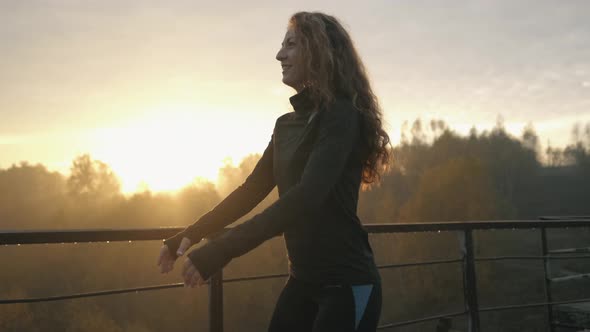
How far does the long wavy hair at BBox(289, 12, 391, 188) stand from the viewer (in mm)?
1582

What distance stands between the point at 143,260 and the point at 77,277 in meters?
7.02

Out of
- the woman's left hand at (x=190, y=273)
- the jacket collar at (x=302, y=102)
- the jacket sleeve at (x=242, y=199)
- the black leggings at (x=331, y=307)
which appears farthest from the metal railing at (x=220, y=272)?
the woman's left hand at (x=190, y=273)

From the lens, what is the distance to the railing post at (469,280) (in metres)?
3.66

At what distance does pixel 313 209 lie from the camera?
1.34m

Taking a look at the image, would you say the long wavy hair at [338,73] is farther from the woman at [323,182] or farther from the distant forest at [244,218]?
the distant forest at [244,218]

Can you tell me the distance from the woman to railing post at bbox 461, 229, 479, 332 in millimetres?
2141

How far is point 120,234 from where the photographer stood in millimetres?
2184

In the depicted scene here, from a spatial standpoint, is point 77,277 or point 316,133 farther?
point 77,277

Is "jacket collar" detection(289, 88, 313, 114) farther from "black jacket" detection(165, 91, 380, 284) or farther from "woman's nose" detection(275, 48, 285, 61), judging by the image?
"woman's nose" detection(275, 48, 285, 61)

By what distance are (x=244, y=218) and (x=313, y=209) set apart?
5060 cm

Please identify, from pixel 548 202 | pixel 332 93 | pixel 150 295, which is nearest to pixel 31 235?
pixel 332 93

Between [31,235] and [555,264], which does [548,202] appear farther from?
[31,235]

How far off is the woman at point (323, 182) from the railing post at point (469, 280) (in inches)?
84.3

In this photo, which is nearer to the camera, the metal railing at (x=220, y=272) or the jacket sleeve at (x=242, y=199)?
the jacket sleeve at (x=242, y=199)
